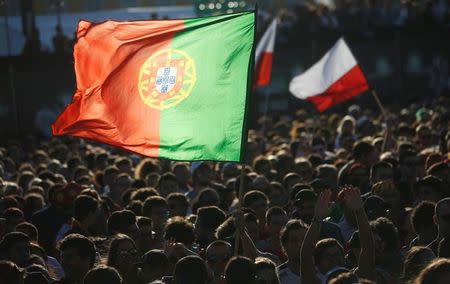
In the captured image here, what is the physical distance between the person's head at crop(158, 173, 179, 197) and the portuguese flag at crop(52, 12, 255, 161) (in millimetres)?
3088

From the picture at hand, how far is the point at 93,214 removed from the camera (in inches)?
448

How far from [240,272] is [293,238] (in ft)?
5.13

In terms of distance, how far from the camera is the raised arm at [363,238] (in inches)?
326

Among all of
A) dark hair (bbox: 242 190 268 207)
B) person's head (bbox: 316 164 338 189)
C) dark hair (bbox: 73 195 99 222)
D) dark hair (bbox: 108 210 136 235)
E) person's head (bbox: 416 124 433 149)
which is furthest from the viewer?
person's head (bbox: 416 124 433 149)

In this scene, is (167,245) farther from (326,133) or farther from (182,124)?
(326,133)

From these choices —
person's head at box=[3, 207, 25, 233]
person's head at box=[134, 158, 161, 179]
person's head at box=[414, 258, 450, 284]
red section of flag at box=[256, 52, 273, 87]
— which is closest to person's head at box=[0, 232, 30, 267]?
person's head at box=[3, 207, 25, 233]

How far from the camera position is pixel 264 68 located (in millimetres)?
23234

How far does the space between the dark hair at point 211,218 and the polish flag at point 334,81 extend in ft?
27.9

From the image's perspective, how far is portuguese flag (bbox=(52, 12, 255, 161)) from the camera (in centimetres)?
976

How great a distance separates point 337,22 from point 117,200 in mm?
21593

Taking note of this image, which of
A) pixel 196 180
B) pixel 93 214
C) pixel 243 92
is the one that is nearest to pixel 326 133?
pixel 196 180

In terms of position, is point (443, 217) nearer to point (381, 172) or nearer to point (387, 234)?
point (387, 234)

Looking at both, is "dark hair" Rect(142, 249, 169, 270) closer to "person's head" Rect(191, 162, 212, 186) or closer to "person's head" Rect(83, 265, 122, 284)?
"person's head" Rect(83, 265, 122, 284)

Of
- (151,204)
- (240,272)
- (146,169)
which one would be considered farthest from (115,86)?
(146,169)
